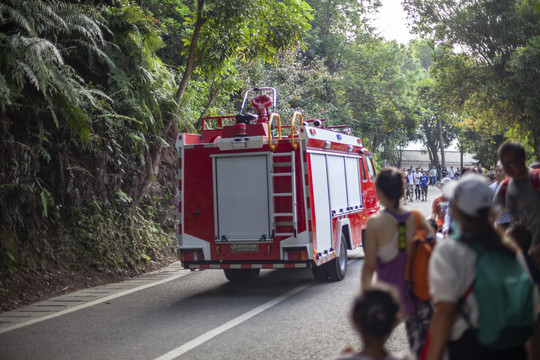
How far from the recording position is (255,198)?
31.3 ft

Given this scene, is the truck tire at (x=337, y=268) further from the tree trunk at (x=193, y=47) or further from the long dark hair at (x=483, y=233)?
the long dark hair at (x=483, y=233)

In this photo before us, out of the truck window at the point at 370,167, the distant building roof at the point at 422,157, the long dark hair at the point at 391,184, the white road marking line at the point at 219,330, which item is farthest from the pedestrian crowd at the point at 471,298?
the distant building roof at the point at 422,157

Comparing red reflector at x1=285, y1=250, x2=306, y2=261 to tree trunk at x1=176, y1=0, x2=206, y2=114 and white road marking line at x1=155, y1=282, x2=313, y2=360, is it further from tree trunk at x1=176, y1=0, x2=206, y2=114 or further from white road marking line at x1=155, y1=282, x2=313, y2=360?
tree trunk at x1=176, y1=0, x2=206, y2=114

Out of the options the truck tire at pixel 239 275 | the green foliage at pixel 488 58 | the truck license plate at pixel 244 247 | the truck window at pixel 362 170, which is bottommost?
the truck tire at pixel 239 275

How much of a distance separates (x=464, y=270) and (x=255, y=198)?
696 centimetres

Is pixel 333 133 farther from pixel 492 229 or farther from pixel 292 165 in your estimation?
pixel 492 229

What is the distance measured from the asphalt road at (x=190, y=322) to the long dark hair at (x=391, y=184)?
2.73 metres

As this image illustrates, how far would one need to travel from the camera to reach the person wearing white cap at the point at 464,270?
267 centimetres

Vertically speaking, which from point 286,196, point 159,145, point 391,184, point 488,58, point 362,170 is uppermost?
point 488,58

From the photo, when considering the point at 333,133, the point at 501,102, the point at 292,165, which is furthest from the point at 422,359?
the point at 501,102

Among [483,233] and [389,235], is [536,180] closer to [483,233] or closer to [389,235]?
[389,235]

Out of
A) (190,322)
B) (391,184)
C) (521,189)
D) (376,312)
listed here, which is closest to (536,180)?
(521,189)

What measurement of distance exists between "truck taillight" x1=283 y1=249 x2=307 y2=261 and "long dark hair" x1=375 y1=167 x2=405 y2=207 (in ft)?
17.6

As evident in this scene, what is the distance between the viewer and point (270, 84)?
81.6ft
